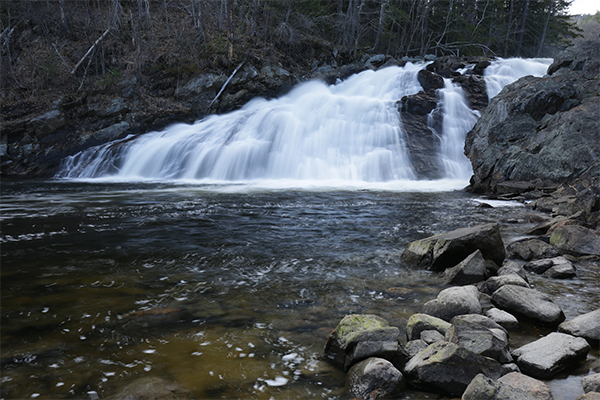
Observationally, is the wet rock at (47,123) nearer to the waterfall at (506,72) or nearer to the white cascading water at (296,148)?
the white cascading water at (296,148)

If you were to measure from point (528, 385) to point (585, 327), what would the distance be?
1.19 m

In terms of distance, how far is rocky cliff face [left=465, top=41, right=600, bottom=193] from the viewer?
36.5 feet

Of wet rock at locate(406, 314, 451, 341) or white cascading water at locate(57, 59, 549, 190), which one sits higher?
white cascading water at locate(57, 59, 549, 190)

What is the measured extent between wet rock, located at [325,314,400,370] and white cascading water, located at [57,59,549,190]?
38.2 feet

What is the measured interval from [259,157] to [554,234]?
12821mm

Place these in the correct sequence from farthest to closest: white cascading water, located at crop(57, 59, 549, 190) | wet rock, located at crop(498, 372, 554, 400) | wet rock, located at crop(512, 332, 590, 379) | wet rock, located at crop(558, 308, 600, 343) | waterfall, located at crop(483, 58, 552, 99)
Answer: waterfall, located at crop(483, 58, 552, 99)
white cascading water, located at crop(57, 59, 549, 190)
wet rock, located at crop(558, 308, 600, 343)
wet rock, located at crop(512, 332, 590, 379)
wet rock, located at crop(498, 372, 554, 400)

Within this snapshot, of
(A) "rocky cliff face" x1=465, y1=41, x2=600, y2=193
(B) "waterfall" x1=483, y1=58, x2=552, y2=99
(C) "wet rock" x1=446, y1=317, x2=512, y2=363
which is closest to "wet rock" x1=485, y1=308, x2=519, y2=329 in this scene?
(C) "wet rock" x1=446, y1=317, x2=512, y2=363

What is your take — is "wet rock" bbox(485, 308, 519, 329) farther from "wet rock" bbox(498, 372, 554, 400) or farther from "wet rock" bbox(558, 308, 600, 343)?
"wet rock" bbox(498, 372, 554, 400)

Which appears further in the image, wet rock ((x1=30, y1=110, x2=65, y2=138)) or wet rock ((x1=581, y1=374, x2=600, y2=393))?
wet rock ((x1=30, y1=110, x2=65, y2=138))

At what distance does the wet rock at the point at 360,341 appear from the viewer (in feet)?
8.89

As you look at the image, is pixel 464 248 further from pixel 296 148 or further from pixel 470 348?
pixel 296 148

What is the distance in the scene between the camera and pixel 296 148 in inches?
690

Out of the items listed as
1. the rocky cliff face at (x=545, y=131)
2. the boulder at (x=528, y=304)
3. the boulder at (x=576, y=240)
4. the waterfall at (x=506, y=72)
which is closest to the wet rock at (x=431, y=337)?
the boulder at (x=528, y=304)

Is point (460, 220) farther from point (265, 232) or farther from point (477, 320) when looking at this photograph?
point (477, 320)
